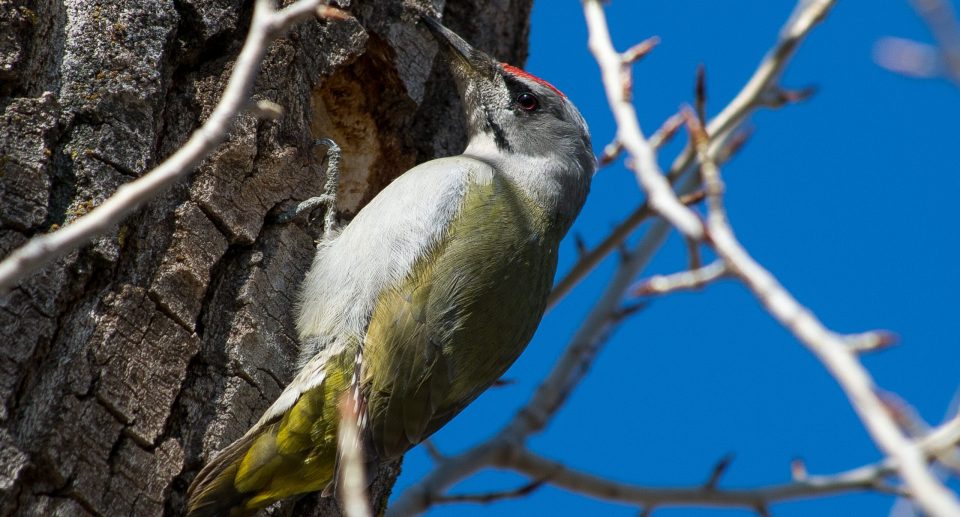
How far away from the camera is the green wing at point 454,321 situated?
4074 mm

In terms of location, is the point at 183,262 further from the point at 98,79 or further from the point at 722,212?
the point at 722,212

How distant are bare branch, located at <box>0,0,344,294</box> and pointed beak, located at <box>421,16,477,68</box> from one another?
8.30 feet

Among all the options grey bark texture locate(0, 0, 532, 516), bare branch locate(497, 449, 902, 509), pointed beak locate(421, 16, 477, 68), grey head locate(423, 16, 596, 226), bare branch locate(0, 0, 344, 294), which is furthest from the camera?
grey head locate(423, 16, 596, 226)

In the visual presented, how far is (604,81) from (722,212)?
577 mm

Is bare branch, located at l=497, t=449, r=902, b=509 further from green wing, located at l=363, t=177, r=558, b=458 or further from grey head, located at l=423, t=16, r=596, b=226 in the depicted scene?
grey head, located at l=423, t=16, r=596, b=226

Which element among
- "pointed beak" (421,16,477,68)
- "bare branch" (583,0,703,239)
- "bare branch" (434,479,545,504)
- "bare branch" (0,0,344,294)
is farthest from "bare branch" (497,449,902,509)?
"bare branch" (0,0,344,294)

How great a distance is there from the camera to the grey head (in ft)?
16.3

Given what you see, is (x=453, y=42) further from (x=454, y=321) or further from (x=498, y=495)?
(x=498, y=495)

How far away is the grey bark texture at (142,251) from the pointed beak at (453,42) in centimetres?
49

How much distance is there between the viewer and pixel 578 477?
13.2 ft

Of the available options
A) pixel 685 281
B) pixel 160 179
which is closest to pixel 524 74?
pixel 685 281

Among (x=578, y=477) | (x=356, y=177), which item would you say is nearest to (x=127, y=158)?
(x=356, y=177)

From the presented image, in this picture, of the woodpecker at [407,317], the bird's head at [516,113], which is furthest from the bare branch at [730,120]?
the bird's head at [516,113]

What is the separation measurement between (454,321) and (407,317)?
0.19m
